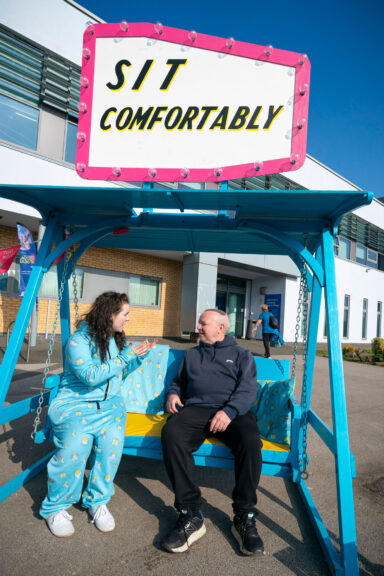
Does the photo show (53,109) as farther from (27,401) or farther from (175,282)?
(27,401)

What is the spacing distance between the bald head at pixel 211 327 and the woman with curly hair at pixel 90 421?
0.59 meters

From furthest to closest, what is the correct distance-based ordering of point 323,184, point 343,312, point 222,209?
point 343,312 < point 323,184 < point 222,209

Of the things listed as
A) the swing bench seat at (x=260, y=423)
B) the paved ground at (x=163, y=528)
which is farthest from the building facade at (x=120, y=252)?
the paved ground at (x=163, y=528)

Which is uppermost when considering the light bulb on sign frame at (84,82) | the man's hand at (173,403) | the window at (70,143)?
the window at (70,143)

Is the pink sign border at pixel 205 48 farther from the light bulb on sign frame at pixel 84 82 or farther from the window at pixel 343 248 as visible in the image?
the window at pixel 343 248

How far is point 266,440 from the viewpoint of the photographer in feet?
9.54

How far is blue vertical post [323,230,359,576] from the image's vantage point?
2031mm

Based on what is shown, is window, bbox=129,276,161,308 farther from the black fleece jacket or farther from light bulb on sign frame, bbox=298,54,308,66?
light bulb on sign frame, bbox=298,54,308,66

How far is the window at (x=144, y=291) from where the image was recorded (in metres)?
14.6

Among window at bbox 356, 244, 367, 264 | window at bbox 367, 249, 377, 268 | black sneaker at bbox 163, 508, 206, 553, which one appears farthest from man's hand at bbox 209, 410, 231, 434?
window at bbox 367, 249, 377, 268

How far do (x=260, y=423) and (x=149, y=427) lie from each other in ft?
3.20

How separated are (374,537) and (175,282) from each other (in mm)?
13791

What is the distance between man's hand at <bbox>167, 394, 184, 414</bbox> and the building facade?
8.48 m

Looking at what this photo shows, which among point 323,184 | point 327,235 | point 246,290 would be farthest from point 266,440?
point 323,184
